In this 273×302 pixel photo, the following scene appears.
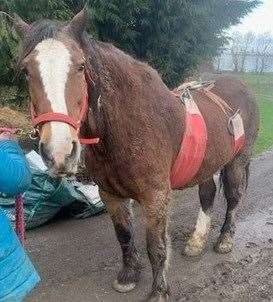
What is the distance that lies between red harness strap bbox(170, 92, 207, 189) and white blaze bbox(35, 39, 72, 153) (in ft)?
4.45

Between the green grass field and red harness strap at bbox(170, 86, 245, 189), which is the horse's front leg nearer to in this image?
red harness strap at bbox(170, 86, 245, 189)

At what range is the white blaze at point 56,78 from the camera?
247 centimetres

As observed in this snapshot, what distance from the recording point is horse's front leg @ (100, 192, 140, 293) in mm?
3885

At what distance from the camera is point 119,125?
3.20 meters

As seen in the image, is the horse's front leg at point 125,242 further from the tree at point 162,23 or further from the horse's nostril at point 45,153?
the tree at point 162,23

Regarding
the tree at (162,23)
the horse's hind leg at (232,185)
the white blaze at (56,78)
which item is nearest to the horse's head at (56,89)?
the white blaze at (56,78)

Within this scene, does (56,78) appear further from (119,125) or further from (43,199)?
(43,199)

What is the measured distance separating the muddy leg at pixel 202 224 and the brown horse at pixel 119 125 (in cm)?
1

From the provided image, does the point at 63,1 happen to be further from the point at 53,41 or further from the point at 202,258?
the point at 53,41

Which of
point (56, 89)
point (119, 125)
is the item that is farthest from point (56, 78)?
point (119, 125)

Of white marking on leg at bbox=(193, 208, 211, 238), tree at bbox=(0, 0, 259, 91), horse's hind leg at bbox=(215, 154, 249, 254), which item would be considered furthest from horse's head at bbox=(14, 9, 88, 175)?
tree at bbox=(0, 0, 259, 91)

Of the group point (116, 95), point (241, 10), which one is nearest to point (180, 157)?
point (116, 95)

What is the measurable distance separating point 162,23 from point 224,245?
539 centimetres

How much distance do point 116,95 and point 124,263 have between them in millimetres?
1565
